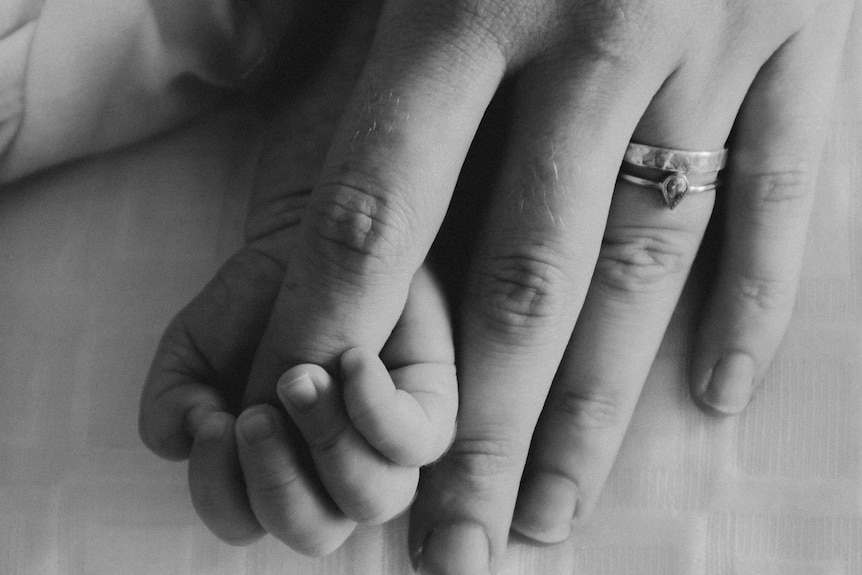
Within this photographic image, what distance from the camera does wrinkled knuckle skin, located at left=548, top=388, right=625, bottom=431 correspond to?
1.63 ft

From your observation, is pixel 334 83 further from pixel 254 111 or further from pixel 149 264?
pixel 149 264

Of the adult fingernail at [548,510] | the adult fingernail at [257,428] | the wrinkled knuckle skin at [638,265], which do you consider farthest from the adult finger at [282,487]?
the wrinkled knuckle skin at [638,265]

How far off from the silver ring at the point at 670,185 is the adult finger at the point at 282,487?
25 cm

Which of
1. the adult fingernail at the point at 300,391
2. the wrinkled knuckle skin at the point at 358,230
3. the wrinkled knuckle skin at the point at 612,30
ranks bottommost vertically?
the adult fingernail at the point at 300,391

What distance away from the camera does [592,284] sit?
53 cm

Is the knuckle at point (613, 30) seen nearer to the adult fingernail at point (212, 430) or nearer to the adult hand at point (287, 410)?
the adult hand at point (287, 410)

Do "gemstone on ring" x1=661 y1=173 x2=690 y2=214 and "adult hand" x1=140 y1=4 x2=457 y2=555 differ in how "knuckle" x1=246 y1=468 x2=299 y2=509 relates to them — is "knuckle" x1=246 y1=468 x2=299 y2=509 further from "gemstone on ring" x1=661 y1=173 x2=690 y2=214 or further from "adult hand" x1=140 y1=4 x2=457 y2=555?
"gemstone on ring" x1=661 y1=173 x2=690 y2=214

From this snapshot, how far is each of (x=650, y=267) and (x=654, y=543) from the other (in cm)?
16

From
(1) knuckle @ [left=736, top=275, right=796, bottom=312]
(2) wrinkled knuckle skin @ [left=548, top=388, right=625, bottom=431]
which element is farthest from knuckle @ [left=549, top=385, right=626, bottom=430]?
(1) knuckle @ [left=736, top=275, right=796, bottom=312]

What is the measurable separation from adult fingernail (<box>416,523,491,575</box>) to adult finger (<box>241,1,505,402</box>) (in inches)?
4.4

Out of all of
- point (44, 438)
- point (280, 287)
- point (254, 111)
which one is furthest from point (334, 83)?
point (44, 438)

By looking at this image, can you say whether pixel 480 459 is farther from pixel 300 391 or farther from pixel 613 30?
pixel 613 30

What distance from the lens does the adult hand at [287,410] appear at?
1.33 ft

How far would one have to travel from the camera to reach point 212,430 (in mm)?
421
